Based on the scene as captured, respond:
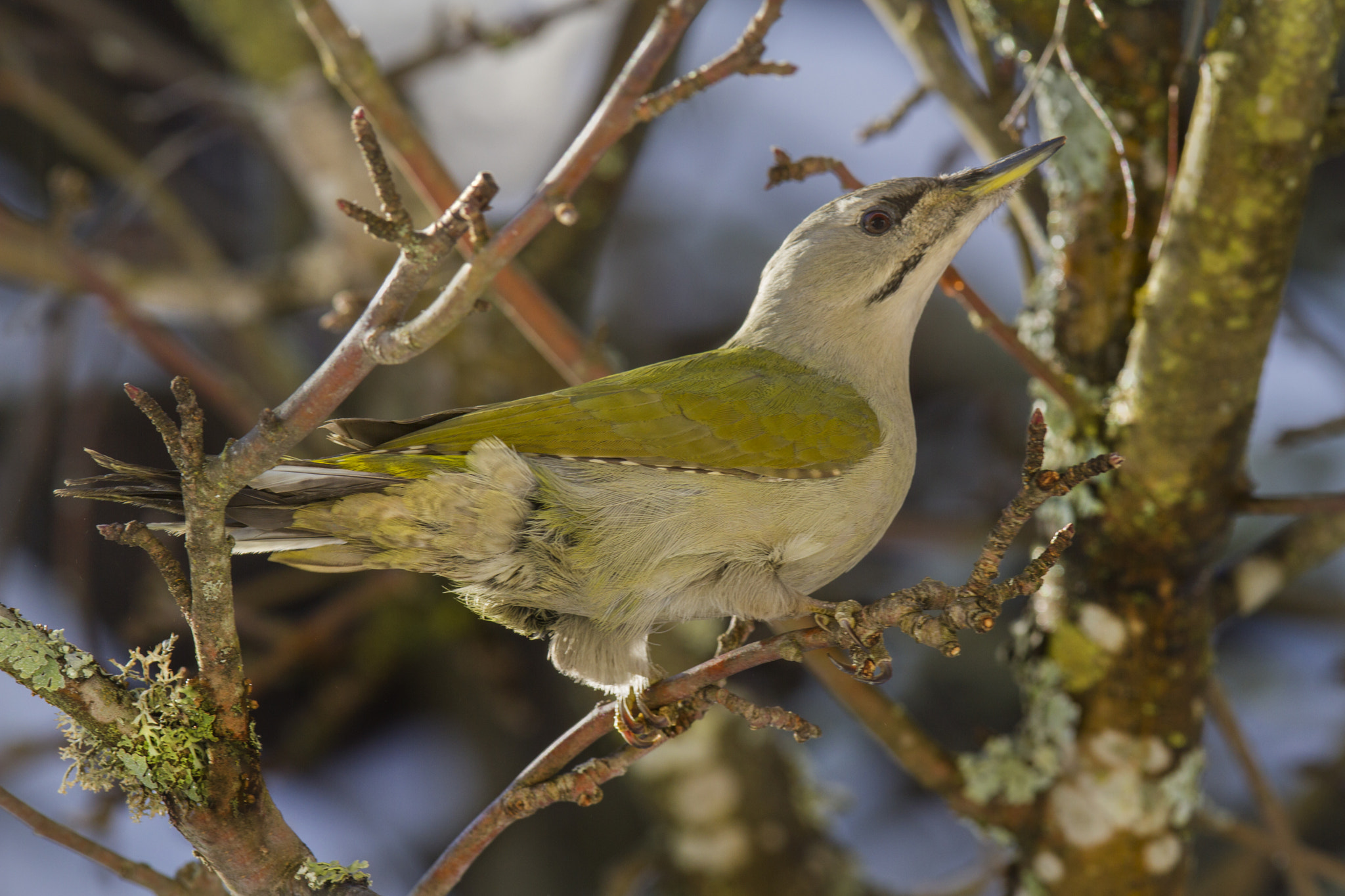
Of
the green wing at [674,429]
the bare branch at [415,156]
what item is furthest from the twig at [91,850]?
the bare branch at [415,156]

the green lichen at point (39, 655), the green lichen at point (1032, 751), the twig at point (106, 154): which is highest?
the twig at point (106, 154)

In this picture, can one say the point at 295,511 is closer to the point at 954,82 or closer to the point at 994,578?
the point at 994,578

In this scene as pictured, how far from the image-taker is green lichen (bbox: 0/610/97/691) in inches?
62.5

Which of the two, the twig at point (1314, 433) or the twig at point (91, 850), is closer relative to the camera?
the twig at point (91, 850)

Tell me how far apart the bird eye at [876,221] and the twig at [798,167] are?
260mm

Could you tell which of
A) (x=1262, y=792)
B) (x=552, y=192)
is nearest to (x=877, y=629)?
(x=552, y=192)

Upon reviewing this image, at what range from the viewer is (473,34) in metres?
3.53

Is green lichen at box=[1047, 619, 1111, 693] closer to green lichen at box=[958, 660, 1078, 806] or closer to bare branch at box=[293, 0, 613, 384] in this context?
green lichen at box=[958, 660, 1078, 806]

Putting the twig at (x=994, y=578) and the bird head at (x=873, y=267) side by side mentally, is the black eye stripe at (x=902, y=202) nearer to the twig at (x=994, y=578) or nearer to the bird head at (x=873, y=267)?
the bird head at (x=873, y=267)

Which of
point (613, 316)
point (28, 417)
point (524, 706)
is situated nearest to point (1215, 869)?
point (524, 706)

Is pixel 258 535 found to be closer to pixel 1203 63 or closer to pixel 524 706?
pixel 1203 63

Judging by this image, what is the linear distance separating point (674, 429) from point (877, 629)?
71 cm

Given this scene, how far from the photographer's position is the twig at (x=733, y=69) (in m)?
1.83

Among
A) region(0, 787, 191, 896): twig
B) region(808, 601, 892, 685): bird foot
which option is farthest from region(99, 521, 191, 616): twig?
region(808, 601, 892, 685): bird foot
